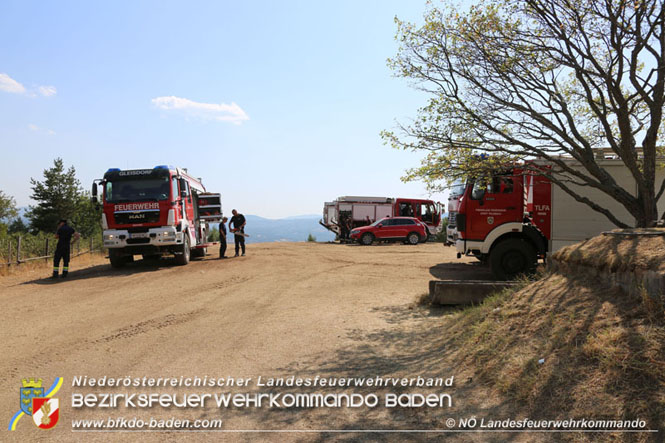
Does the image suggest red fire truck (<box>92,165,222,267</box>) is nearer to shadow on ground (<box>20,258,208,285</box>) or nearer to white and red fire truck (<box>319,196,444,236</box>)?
shadow on ground (<box>20,258,208,285</box>)

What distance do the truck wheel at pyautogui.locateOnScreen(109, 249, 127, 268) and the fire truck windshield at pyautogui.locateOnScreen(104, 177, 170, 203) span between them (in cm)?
179

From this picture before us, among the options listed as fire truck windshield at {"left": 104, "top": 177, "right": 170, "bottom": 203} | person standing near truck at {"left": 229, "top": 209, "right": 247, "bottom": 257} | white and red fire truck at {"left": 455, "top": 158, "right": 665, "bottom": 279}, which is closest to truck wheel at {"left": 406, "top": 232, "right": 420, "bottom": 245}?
person standing near truck at {"left": 229, "top": 209, "right": 247, "bottom": 257}

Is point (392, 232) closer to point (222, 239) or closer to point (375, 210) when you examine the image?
point (375, 210)

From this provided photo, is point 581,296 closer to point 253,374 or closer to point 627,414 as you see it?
point 627,414

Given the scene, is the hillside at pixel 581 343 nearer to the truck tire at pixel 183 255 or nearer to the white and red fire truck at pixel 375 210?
the truck tire at pixel 183 255

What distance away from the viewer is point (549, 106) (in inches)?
324

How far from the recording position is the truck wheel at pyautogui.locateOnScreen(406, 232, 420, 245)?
92.0ft

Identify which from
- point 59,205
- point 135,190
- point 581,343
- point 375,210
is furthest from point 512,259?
point 59,205

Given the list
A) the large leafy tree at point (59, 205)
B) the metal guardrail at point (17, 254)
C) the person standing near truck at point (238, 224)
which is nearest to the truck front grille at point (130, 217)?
the metal guardrail at point (17, 254)

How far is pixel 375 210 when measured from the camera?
33.1m

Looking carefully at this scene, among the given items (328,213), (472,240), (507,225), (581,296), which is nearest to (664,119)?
(507,225)

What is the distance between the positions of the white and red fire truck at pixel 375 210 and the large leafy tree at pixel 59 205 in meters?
35.9

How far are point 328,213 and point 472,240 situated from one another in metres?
22.5

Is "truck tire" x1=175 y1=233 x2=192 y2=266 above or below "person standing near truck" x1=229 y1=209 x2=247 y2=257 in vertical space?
below
